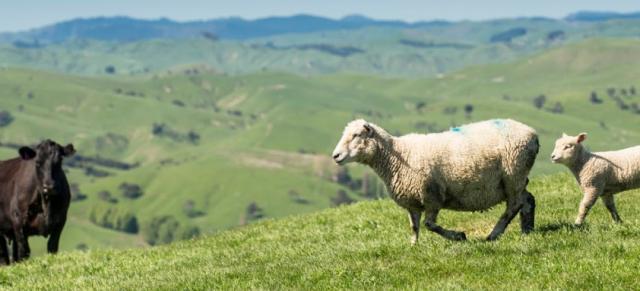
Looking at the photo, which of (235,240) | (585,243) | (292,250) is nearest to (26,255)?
(235,240)

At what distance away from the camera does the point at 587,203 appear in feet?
62.0

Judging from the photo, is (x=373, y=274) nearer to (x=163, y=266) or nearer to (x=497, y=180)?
(x=497, y=180)

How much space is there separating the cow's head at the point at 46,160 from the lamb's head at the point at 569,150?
14.0m

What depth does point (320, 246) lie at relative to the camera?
1841 centimetres

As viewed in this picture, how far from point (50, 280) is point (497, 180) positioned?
1022cm

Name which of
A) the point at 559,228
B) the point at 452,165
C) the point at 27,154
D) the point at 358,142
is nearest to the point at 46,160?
the point at 27,154

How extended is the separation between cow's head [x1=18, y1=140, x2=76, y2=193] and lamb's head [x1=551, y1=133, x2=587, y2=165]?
14046 millimetres

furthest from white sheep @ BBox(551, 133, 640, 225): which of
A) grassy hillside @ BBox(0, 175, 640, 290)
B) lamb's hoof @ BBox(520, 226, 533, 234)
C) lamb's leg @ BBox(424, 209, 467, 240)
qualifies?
lamb's leg @ BBox(424, 209, 467, 240)

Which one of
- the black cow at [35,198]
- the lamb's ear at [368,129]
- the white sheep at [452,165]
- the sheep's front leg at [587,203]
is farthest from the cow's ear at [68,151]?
the sheep's front leg at [587,203]

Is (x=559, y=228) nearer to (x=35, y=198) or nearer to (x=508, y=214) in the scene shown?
(x=508, y=214)

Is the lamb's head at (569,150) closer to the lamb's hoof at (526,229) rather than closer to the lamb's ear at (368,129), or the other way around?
the lamb's hoof at (526,229)

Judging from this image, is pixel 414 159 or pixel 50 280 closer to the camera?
pixel 414 159

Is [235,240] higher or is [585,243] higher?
[585,243]

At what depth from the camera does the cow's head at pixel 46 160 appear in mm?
22766
